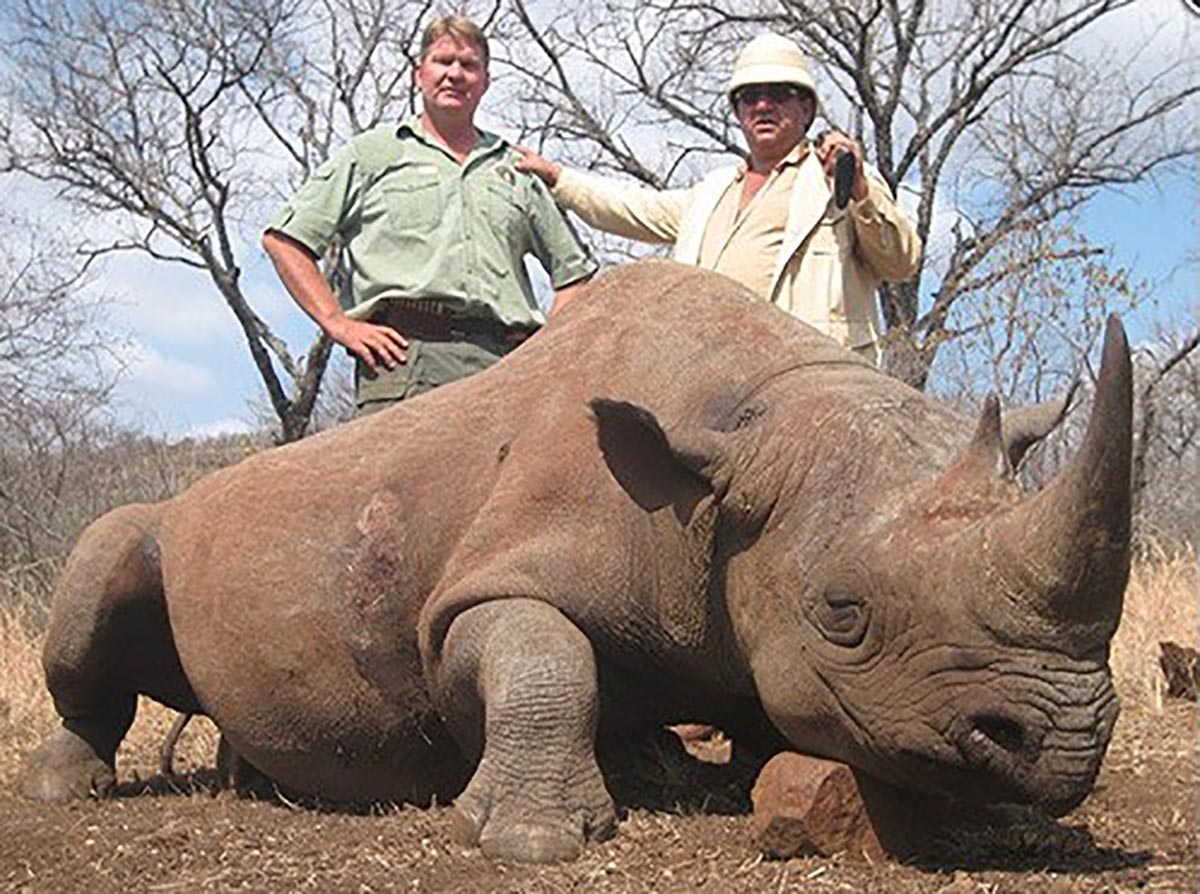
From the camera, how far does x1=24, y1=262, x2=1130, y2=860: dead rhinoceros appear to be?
3.98 meters

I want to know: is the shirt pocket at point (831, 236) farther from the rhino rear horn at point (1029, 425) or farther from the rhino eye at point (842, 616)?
the rhino eye at point (842, 616)

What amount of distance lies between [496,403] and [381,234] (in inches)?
77.8

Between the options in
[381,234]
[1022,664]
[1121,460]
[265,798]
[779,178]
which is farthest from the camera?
[381,234]

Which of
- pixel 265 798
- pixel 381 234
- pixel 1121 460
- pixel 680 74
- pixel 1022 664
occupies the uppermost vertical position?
pixel 680 74

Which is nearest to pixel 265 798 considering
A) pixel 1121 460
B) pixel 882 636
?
pixel 882 636

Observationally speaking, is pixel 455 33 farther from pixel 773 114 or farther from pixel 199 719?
pixel 199 719

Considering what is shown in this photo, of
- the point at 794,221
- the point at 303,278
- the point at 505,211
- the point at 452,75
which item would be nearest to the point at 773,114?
the point at 794,221

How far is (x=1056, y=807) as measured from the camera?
13.1 feet

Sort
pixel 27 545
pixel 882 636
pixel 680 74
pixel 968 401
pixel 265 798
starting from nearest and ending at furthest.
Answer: pixel 882 636 < pixel 265 798 < pixel 968 401 < pixel 27 545 < pixel 680 74

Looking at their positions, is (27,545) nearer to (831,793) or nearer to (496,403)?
(496,403)

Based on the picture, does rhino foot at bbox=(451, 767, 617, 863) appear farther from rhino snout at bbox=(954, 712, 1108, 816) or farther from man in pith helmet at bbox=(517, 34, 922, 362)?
man in pith helmet at bbox=(517, 34, 922, 362)

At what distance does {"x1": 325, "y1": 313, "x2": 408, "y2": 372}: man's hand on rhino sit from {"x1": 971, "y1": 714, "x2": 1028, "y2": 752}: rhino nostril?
356 cm

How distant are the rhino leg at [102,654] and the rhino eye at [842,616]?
3.05 meters

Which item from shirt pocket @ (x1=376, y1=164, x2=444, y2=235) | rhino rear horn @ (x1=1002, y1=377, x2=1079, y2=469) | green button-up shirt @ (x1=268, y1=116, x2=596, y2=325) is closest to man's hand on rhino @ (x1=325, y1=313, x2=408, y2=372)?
green button-up shirt @ (x1=268, y1=116, x2=596, y2=325)
